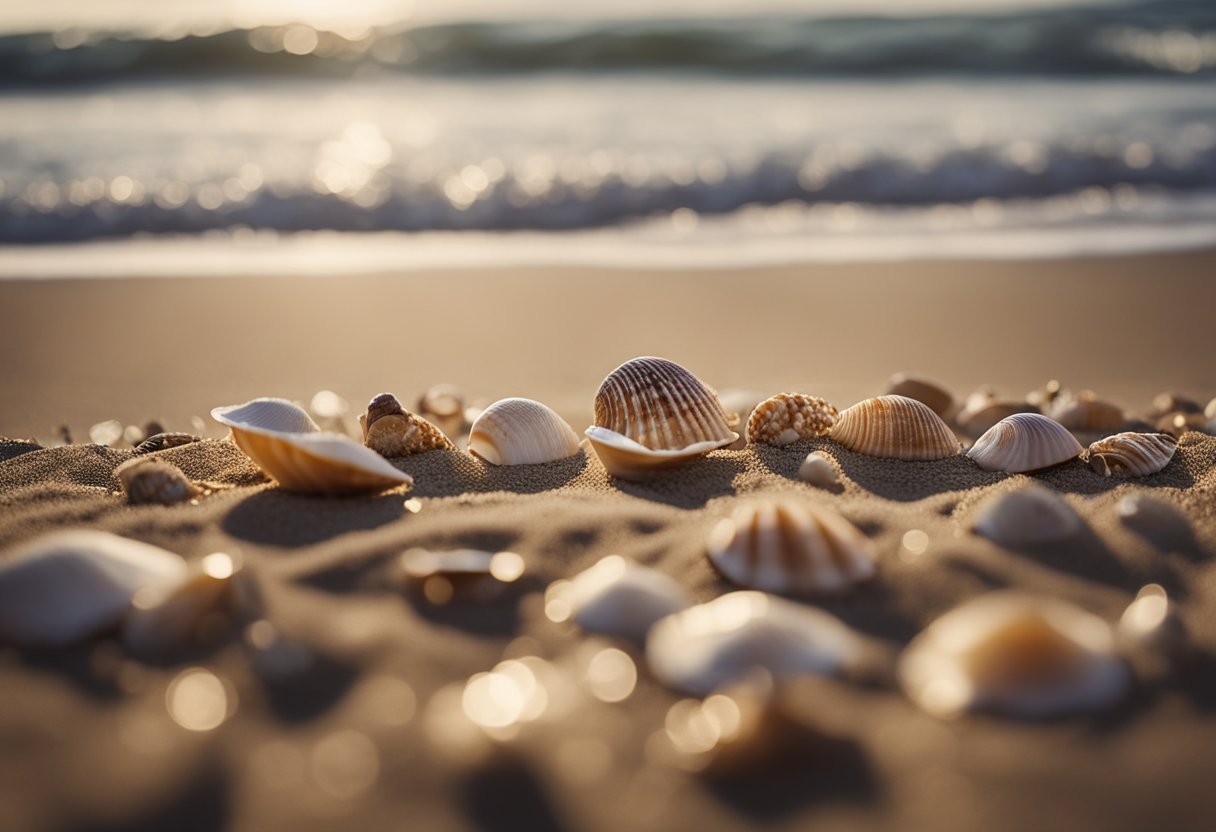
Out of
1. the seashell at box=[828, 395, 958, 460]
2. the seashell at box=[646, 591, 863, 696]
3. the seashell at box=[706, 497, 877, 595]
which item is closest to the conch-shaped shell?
the seashell at box=[828, 395, 958, 460]

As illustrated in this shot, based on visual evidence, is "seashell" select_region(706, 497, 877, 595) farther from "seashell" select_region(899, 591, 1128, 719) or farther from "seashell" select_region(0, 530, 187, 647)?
"seashell" select_region(0, 530, 187, 647)

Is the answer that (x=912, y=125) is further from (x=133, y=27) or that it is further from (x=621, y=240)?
(x=133, y=27)

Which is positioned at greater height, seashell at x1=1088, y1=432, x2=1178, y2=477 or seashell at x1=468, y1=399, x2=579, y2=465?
A: seashell at x1=468, y1=399, x2=579, y2=465

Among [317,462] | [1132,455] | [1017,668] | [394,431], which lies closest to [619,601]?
[1017,668]

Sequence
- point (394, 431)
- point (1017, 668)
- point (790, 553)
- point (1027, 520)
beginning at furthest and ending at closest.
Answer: point (394, 431)
point (1027, 520)
point (790, 553)
point (1017, 668)

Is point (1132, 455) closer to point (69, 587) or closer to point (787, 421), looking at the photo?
point (787, 421)

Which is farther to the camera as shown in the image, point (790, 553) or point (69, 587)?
point (790, 553)
